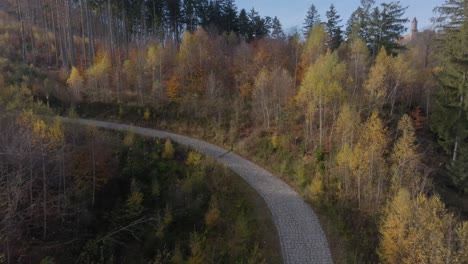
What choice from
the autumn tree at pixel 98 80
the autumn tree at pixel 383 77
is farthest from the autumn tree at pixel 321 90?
the autumn tree at pixel 98 80

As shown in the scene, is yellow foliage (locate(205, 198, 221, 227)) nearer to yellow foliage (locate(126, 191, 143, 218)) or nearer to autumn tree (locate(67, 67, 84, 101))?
yellow foliage (locate(126, 191, 143, 218))

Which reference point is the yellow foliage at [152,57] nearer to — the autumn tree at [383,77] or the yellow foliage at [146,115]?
the yellow foliage at [146,115]

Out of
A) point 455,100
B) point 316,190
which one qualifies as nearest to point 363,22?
point 455,100

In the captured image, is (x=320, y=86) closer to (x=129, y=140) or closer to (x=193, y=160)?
(x=193, y=160)

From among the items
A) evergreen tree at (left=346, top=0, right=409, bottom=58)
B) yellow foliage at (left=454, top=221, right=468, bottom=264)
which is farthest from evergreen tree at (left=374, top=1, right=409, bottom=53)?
yellow foliage at (left=454, top=221, right=468, bottom=264)

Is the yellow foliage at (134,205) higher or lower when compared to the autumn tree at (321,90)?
lower

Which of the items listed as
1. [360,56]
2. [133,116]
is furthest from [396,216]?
[133,116]
